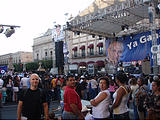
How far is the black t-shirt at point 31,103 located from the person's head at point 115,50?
19795mm

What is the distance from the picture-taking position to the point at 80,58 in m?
37.2

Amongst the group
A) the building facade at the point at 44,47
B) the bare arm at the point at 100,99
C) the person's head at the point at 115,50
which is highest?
the building facade at the point at 44,47

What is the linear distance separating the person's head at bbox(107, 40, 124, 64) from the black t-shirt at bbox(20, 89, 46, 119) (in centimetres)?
1979

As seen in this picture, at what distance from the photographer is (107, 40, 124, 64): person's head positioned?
22.6m

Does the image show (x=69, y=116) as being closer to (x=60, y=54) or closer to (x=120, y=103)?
(x=120, y=103)

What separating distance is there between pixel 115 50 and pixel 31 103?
66.0ft

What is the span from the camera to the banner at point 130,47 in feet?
65.3

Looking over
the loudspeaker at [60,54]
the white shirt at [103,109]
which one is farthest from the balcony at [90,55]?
the white shirt at [103,109]

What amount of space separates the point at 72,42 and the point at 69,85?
3531 centimetres

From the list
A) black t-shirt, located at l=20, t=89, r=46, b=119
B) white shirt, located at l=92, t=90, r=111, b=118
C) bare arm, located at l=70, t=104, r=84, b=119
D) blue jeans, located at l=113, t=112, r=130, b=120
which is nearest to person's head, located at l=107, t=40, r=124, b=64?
blue jeans, located at l=113, t=112, r=130, b=120

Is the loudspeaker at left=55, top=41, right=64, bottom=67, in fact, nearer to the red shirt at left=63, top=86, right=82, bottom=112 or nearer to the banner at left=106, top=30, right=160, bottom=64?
the banner at left=106, top=30, right=160, bottom=64

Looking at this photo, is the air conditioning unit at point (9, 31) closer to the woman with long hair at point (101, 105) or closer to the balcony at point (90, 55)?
the woman with long hair at point (101, 105)

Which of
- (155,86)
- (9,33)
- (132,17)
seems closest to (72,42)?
(132,17)

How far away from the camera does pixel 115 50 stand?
22797 millimetres
